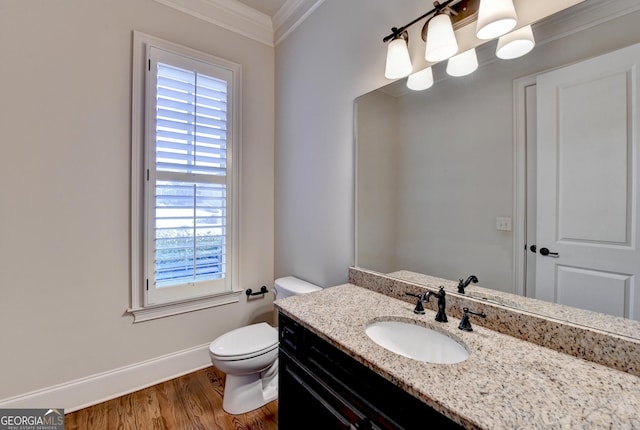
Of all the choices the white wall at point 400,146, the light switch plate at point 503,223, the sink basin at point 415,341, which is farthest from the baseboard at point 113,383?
the light switch plate at point 503,223

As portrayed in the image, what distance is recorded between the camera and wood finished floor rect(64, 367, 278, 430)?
1601 mm

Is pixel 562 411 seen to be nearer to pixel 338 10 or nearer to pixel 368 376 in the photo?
pixel 368 376

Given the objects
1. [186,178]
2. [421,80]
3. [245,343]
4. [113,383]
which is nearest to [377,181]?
[421,80]

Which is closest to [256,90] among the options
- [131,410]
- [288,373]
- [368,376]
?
[288,373]

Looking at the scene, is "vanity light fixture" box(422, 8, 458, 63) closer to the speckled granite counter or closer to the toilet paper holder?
the speckled granite counter

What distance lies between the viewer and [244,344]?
1.70m

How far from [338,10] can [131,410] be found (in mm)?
2838

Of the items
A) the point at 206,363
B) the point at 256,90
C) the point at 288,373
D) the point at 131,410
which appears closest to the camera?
the point at 288,373

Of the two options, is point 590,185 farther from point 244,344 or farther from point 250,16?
point 250,16

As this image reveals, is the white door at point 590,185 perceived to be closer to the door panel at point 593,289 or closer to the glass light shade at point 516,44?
the door panel at point 593,289

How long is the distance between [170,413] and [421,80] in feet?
7.77

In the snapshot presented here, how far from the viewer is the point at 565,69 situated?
0.90 m

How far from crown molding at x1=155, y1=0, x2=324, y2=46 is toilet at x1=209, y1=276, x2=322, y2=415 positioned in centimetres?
206

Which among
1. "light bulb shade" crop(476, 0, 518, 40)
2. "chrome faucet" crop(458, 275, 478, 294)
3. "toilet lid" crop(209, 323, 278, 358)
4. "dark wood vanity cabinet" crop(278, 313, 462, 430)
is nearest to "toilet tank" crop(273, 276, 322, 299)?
"toilet lid" crop(209, 323, 278, 358)
